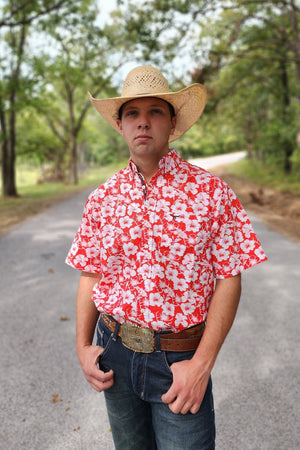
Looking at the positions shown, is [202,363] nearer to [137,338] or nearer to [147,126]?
[137,338]

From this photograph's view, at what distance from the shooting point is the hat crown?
152 centimetres

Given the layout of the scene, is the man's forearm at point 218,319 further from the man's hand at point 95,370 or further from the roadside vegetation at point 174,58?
the roadside vegetation at point 174,58

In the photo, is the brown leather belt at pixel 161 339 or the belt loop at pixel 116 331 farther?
the belt loop at pixel 116 331

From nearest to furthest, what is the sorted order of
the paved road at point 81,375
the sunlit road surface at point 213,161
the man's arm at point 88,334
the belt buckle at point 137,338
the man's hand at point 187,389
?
1. the man's hand at point 187,389
2. the belt buckle at point 137,338
3. the man's arm at point 88,334
4. the paved road at point 81,375
5. the sunlit road surface at point 213,161

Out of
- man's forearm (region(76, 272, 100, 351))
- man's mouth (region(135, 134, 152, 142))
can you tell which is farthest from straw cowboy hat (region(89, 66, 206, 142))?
man's forearm (region(76, 272, 100, 351))

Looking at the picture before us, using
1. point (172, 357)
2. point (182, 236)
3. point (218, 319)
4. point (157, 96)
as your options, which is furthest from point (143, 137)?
point (172, 357)

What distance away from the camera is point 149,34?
12000 mm

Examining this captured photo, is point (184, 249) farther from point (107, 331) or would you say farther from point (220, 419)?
point (220, 419)

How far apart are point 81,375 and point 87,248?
2.10 meters

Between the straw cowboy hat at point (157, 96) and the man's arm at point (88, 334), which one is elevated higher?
the straw cowboy hat at point (157, 96)

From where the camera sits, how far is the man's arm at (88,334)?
62.7 inches

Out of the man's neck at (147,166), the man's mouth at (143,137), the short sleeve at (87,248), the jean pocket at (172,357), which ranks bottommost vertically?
the jean pocket at (172,357)

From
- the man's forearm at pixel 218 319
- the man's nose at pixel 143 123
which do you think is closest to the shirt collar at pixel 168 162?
the man's nose at pixel 143 123

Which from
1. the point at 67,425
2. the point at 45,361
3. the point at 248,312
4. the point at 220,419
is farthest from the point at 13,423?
the point at 248,312
